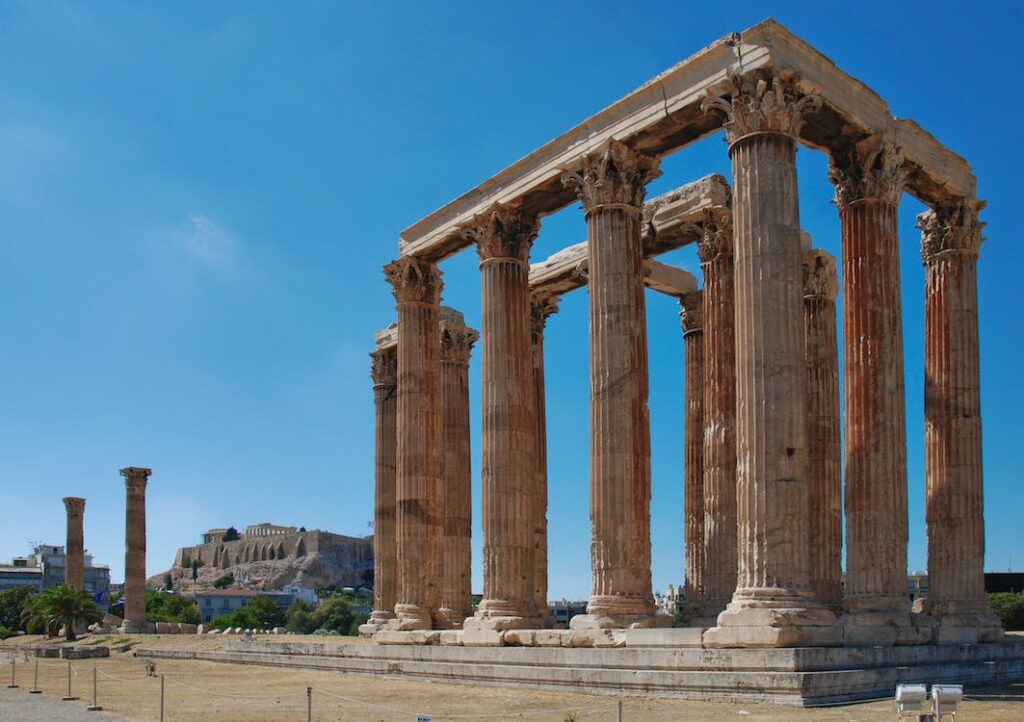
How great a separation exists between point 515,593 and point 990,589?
69.6m

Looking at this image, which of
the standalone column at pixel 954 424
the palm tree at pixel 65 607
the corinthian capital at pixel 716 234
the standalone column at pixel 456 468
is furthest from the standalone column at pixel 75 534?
the standalone column at pixel 954 424

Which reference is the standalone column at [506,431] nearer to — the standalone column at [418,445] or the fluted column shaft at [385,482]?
the standalone column at [418,445]

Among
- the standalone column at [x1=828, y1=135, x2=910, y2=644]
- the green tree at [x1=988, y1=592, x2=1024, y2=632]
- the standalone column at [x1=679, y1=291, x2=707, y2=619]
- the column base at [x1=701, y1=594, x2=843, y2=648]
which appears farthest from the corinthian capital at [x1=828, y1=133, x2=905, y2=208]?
the green tree at [x1=988, y1=592, x2=1024, y2=632]

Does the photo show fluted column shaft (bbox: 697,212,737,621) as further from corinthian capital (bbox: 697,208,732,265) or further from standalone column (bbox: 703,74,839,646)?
standalone column (bbox: 703,74,839,646)

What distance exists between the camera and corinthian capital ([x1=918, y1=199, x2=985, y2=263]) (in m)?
31.7

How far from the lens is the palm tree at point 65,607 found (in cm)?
7994

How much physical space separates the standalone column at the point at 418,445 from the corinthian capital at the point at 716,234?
31.5 ft

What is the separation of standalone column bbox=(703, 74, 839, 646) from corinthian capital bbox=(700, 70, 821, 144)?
23 millimetres

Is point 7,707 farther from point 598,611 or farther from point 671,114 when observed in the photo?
point 671,114

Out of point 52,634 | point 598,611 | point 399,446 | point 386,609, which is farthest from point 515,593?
point 52,634

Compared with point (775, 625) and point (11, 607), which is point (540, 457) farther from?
point (11, 607)

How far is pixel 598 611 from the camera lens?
28094 mm

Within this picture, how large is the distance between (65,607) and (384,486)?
151 ft

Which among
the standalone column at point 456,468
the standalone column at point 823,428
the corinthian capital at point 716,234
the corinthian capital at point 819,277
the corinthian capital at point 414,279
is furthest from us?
the corinthian capital at point 414,279
